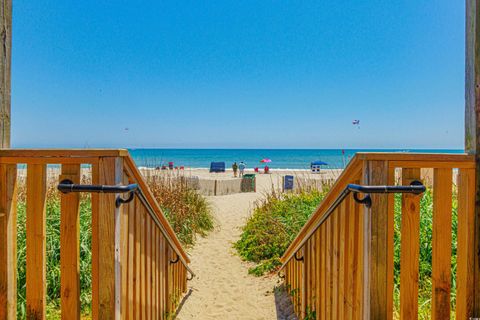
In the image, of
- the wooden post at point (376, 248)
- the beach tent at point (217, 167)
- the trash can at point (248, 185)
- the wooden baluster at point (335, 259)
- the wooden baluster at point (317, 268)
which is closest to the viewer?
the wooden post at point (376, 248)

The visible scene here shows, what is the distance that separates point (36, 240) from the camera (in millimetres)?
1681

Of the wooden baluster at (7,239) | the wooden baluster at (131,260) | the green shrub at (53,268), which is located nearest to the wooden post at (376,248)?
the wooden baluster at (131,260)

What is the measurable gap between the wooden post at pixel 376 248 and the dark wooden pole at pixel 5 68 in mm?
1946

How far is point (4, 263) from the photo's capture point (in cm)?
174

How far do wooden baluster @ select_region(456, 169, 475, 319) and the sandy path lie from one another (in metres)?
2.21

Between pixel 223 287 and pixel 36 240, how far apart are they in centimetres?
308

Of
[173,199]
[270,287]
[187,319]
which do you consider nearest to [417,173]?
[187,319]

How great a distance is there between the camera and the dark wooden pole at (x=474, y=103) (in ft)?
5.26

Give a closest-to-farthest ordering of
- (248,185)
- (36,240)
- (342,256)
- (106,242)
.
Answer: (106,242)
(36,240)
(342,256)
(248,185)

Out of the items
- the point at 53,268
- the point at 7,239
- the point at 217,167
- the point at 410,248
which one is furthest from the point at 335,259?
the point at 217,167

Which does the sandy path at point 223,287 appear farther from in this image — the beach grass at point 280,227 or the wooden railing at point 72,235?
the wooden railing at point 72,235

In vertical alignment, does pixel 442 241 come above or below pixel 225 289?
above

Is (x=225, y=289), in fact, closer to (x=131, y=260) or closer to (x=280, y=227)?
(x=280, y=227)

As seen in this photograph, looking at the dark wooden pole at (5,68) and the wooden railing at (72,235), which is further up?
the dark wooden pole at (5,68)
